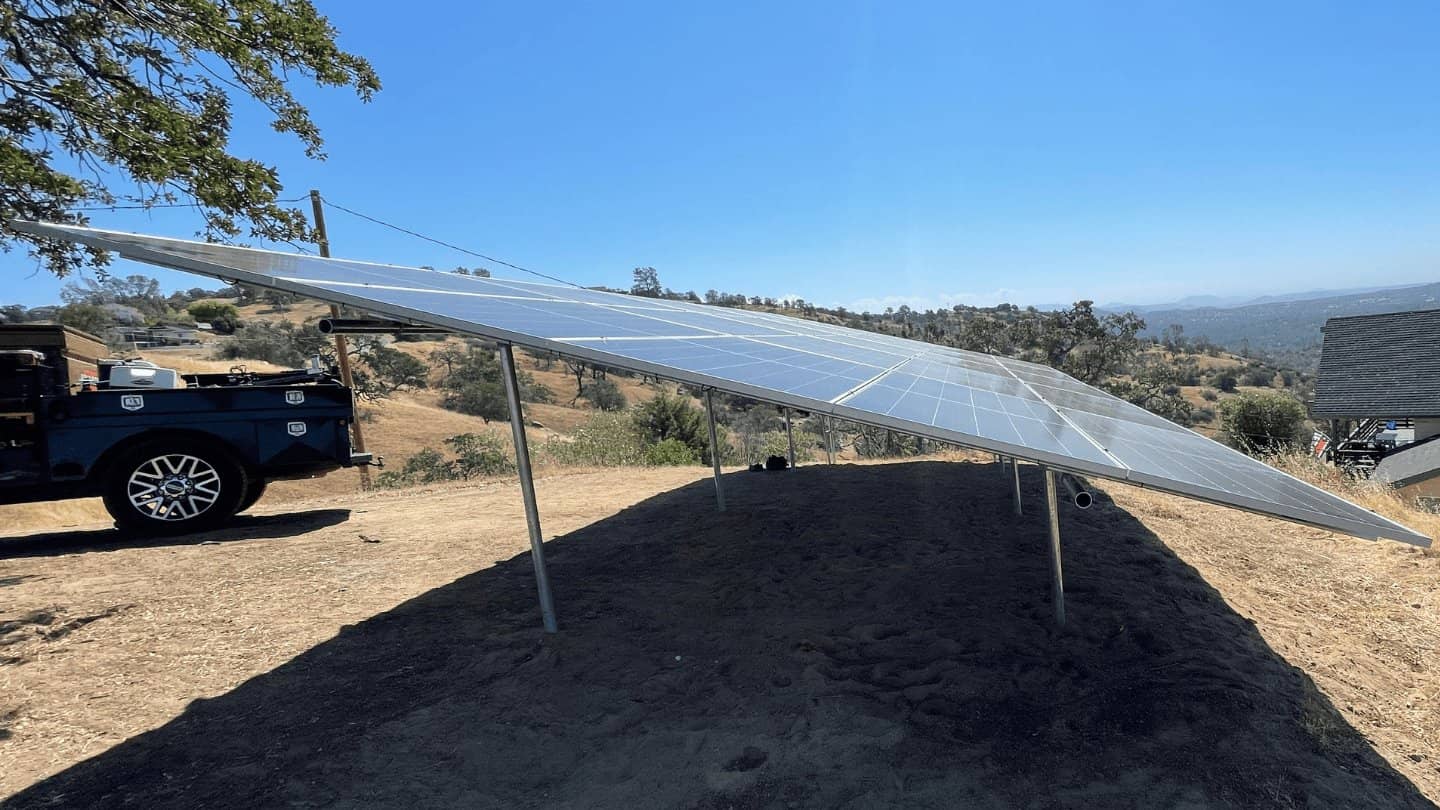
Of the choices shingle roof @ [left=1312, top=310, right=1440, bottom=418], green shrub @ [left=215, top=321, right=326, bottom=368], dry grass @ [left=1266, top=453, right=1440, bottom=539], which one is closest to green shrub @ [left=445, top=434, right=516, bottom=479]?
dry grass @ [left=1266, top=453, right=1440, bottom=539]

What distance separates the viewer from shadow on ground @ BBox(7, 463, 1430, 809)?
356cm

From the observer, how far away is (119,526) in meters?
7.83

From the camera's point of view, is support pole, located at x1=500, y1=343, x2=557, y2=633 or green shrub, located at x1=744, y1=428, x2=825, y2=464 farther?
green shrub, located at x1=744, y1=428, x2=825, y2=464

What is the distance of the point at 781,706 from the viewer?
4375 mm

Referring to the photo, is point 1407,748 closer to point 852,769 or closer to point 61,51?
point 852,769

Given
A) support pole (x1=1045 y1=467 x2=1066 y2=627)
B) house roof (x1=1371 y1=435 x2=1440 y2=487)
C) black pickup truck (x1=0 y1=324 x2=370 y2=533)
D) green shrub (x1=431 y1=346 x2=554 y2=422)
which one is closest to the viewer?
support pole (x1=1045 y1=467 x2=1066 y2=627)

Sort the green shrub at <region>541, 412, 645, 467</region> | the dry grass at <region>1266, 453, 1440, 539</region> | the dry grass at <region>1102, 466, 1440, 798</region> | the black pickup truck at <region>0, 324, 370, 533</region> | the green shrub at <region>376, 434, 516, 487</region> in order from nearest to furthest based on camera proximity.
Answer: the dry grass at <region>1102, 466, 1440, 798</region> < the black pickup truck at <region>0, 324, 370, 533</region> < the dry grass at <region>1266, 453, 1440, 539</region> < the green shrub at <region>376, 434, 516, 487</region> < the green shrub at <region>541, 412, 645, 467</region>

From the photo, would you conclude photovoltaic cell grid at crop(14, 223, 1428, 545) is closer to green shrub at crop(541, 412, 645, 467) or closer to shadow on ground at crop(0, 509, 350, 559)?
shadow on ground at crop(0, 509, 350, 559)

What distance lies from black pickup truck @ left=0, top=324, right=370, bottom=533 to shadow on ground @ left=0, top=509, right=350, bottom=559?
24 cm

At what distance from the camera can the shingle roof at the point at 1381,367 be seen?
29.5 metres

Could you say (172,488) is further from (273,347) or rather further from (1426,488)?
(273,347)

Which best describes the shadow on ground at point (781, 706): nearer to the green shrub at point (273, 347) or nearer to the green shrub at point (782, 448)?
the green shrub at point (782, 448)

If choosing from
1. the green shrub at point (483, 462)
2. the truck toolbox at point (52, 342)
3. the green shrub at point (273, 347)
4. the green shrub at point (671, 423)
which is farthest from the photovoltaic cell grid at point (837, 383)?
the green shrub at point (273, 347)

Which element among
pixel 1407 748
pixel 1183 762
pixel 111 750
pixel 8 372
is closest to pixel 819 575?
pixel 1183 762
